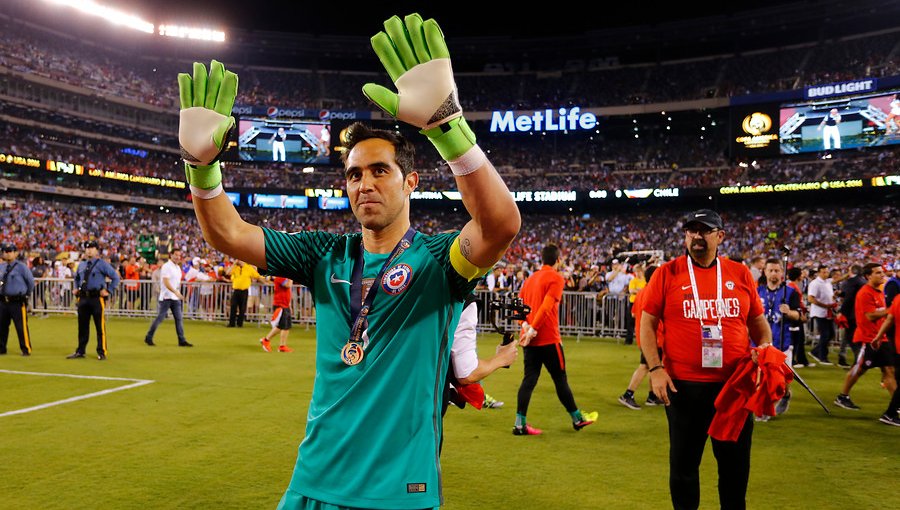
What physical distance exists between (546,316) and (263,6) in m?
53.2

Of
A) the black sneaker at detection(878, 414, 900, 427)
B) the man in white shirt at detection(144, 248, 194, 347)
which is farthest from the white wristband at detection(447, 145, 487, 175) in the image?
the man in white shirt at detection(144, 248, 194, 347)

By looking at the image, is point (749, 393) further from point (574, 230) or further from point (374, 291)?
point (574, 230)

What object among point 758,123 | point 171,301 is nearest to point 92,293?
point 171,301

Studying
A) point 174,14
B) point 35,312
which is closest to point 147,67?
point 174,14

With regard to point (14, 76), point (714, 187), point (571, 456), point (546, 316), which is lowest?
point (571, 456)

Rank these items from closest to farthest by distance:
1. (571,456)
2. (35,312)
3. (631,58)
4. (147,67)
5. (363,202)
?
1. (363,202)
2. (571,456)
3. (35,312)
4. (631,58)
5. (147,67)

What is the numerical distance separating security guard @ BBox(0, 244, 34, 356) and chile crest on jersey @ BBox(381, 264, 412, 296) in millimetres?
12593

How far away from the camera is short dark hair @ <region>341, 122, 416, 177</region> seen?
226 cm

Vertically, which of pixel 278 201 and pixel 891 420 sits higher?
pixel 278 201

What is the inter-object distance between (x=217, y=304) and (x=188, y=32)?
140ft

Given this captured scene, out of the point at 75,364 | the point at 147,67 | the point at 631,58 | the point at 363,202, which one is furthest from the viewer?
the point at 147,67

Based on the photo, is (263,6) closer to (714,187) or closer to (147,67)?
(147,67)

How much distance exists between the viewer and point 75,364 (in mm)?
11281

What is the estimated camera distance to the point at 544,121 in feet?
152
